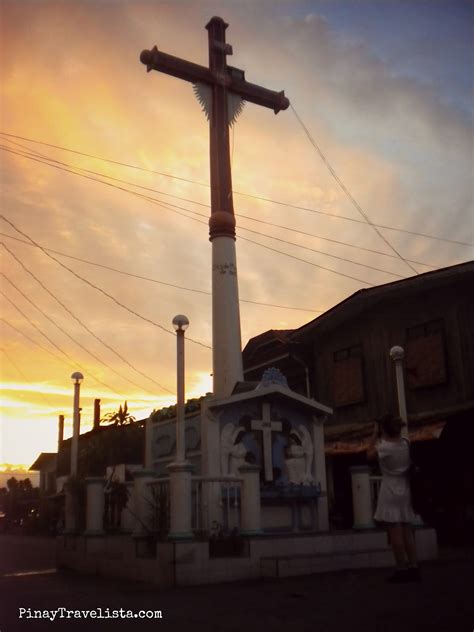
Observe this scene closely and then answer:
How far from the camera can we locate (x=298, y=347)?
24.5 metres

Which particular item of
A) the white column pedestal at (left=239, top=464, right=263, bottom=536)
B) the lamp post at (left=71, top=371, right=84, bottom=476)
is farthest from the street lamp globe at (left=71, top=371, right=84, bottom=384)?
the white column pedestal at (left=239, top=464, right=263, bottom=536)

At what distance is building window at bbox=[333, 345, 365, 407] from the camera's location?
852 inches

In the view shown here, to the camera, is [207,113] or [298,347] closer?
[207,113]

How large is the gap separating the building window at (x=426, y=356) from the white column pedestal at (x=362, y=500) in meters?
5.67

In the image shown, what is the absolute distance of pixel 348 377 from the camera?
22.2m

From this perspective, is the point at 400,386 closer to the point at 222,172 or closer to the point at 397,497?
the point at 397,497

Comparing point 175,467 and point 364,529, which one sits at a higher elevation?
point 175,467

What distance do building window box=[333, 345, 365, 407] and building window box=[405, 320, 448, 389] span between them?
2241 millimetres

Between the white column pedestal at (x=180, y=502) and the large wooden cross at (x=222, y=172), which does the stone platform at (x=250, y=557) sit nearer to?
the white column pedestal at (x=180, y=502)

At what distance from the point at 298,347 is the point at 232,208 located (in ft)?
26.2

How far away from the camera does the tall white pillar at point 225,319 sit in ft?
53.2

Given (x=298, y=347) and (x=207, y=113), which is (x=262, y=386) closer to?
(x=207, y=113)

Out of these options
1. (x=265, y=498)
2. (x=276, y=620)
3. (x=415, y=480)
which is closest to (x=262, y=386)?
(x=265, y=498)

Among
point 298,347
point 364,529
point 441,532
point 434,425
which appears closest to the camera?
point 364,529
